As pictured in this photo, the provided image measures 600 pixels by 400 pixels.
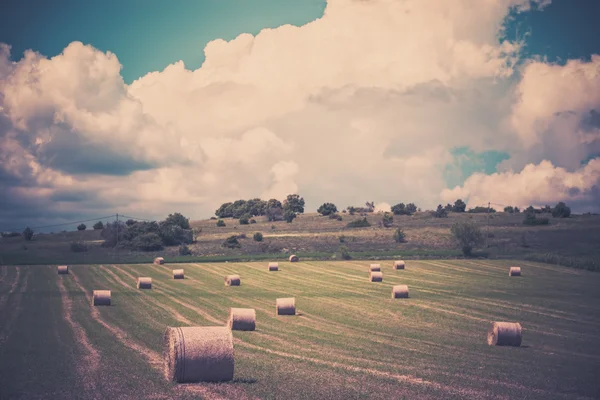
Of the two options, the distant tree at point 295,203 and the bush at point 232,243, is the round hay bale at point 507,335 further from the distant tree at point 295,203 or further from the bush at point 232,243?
the distant tree at point 295,203

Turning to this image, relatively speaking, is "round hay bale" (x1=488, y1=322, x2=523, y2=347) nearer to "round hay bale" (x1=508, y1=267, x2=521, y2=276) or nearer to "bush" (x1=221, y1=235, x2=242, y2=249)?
"round hay bale" (x1=508, y1=267, x2=521, y2=276)

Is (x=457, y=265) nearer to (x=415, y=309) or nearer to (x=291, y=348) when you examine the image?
(x=415, y=309)

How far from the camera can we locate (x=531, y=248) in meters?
82.3

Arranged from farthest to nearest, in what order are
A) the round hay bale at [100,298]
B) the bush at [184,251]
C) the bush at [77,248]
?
the bush at [77,248] < the bush at [184,251] < the round hay bale at [100,298]

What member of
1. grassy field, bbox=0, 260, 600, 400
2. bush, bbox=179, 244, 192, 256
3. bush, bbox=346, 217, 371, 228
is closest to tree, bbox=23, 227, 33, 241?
bush, bbox=179, 244, 192, 256

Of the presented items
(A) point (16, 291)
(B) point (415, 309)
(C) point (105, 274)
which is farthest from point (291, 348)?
(C) point (105, 274)

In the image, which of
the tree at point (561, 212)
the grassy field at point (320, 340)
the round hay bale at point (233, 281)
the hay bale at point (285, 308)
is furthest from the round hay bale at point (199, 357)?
the tree at point (561, 212)

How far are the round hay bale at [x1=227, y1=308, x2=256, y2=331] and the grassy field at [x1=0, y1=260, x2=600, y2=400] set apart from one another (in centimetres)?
79

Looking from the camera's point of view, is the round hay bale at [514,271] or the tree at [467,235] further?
the tree at [467,235]

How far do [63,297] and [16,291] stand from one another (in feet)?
18.9

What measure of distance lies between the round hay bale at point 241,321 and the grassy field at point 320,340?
0.79 meters

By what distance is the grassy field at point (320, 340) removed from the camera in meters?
15.1

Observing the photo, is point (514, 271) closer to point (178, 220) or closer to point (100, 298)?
point (100, 298)

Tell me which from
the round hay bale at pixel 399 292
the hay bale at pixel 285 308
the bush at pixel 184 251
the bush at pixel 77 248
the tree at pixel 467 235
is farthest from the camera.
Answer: the bush at pixel 77 248
